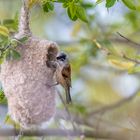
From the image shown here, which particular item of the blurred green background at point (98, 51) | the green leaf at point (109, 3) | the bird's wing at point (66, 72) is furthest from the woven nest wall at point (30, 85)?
the blurred green background at point (98, 51)

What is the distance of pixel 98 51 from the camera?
5.68 meters

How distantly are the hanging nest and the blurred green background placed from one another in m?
0.54

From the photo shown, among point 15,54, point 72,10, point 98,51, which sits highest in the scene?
point 72,10

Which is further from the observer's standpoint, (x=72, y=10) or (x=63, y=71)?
(x=63, y=71)

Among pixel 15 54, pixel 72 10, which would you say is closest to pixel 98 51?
pixel 72 10

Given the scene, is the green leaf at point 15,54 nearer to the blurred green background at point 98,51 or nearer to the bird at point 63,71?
the bird at point 63,71

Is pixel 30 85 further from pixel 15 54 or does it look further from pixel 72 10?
pixel 72 10

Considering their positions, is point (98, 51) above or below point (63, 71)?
below

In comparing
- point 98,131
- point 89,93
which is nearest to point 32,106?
point 98,131

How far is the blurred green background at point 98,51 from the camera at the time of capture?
199 inches

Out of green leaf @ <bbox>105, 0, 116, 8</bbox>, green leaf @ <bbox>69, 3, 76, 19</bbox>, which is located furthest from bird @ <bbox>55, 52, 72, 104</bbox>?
green leaf @ <bbox>105, 0, 116, 8</bbox>

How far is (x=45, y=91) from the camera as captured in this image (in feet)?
11.2

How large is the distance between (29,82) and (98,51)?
2368 millimetres

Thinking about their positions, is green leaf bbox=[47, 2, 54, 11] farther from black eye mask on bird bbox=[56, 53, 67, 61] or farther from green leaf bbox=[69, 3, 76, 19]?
black eye mask on bird bbox=[56, 53, 67, 61]
